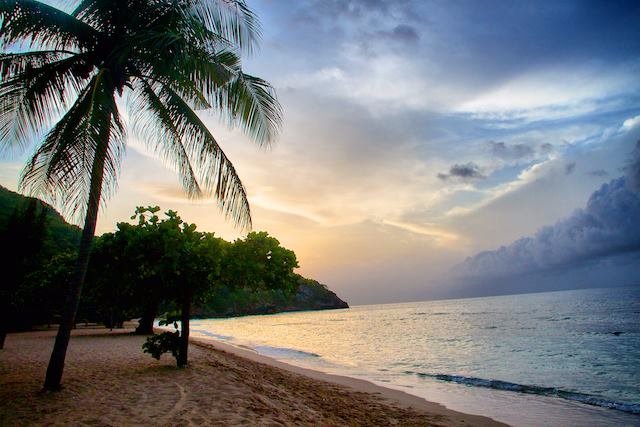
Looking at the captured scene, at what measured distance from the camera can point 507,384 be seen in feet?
43.9

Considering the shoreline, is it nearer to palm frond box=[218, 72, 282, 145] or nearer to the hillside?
palm frond box=[218, 72, 282, 145]

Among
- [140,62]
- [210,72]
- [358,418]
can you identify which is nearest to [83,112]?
A: [140,62]

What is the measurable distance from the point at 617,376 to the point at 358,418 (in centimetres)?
1272

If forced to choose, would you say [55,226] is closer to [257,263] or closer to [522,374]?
[257,263]

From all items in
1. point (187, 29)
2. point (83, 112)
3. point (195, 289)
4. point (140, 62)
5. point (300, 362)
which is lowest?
point (300, 362)

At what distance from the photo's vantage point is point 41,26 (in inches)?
259

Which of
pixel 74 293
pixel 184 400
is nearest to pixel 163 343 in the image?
pixel 184 400

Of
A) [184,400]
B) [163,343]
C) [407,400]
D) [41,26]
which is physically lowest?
[407,400]

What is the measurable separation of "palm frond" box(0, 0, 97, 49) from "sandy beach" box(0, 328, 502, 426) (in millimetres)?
6243

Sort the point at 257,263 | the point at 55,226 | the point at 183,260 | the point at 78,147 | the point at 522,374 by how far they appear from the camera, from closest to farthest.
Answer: the point at 78,147 < the point at 183,260 < the point at 257,263 < the point at 522,374 < the point at 55,226

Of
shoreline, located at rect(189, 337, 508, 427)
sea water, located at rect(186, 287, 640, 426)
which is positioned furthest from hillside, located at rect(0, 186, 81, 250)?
shoreline, located at rect(189, 337, 508, 427)

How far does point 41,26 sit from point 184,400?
722 centimetres

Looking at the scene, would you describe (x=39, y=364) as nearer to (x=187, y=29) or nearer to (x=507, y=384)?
(x=187, y=29)

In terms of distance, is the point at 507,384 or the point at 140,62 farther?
the point at 507,384
